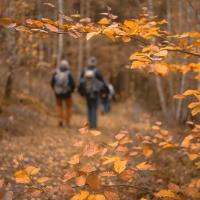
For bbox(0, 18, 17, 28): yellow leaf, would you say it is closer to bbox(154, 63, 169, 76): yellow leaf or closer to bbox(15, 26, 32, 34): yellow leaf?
bbox(15, 26, 32, 34): yellow leaf

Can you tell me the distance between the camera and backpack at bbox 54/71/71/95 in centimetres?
1071

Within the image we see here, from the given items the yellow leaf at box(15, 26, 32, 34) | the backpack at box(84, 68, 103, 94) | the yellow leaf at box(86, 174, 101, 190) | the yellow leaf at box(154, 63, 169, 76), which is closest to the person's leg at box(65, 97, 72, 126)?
the backpack at box(84, 68, 103, 94)

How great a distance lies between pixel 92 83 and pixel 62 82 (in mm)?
835

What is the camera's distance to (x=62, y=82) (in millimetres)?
10703

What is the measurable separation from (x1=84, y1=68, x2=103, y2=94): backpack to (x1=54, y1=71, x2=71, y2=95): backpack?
510 millimetres

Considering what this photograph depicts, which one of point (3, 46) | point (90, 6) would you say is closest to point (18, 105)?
point (3, 46)

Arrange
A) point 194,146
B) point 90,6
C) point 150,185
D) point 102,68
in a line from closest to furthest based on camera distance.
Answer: point 194,146, point 150,185, point 90,6, point 102,68

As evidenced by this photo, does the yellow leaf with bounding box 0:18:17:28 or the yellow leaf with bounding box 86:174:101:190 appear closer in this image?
the yellow leaf with bounding box 0:18:17:28

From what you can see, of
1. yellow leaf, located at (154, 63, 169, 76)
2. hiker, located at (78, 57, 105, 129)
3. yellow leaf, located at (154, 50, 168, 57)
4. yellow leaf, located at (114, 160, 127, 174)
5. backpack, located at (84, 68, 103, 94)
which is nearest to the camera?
yellow leaf, located at (154, 63, 169, 76)

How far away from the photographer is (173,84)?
12.5 meters

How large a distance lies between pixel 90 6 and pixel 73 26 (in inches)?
750

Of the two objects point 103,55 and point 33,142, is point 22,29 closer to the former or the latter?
point 33,142

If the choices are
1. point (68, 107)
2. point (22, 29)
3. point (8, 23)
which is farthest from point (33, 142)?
point (8, 23)

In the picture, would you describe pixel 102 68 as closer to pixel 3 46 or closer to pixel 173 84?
pixel 173 84
